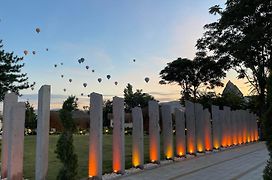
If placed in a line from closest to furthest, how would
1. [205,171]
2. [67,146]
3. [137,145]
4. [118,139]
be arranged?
[67,146]
[118,139]
[205,171]
[137,145]

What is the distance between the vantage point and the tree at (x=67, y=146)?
4.75m

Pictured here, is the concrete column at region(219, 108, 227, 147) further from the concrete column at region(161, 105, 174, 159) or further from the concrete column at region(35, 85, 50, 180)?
the concrete column at region(35, 85, 50, 180)

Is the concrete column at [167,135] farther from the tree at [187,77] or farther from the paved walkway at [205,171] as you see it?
the tree at [187,77]

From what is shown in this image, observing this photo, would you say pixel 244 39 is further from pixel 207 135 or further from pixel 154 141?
pixel 154 141

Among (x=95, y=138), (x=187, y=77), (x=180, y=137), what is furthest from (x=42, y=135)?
(x=187, y=77)

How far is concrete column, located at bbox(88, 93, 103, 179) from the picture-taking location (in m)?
7.28

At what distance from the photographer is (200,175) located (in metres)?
8.24

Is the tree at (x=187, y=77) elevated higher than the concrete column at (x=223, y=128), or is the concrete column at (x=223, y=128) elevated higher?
the tree at (x=187, y=77)

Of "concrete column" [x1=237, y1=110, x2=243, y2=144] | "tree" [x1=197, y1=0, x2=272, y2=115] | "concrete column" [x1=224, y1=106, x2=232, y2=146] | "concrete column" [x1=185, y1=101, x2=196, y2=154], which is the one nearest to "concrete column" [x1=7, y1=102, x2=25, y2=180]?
"concrete column" [x1=185, y1=101, x2=196, y2=154]

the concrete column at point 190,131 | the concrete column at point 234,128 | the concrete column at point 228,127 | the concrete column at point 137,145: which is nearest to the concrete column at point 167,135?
the concrete column at point 137,145

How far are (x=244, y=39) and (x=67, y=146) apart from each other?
18336 mm

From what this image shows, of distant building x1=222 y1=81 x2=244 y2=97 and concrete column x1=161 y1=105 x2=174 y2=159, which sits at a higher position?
distant building x1=222 y1=81 x2=244 y2=97

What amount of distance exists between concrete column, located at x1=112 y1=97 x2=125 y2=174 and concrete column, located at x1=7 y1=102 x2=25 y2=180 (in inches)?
92.0

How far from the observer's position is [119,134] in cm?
827
